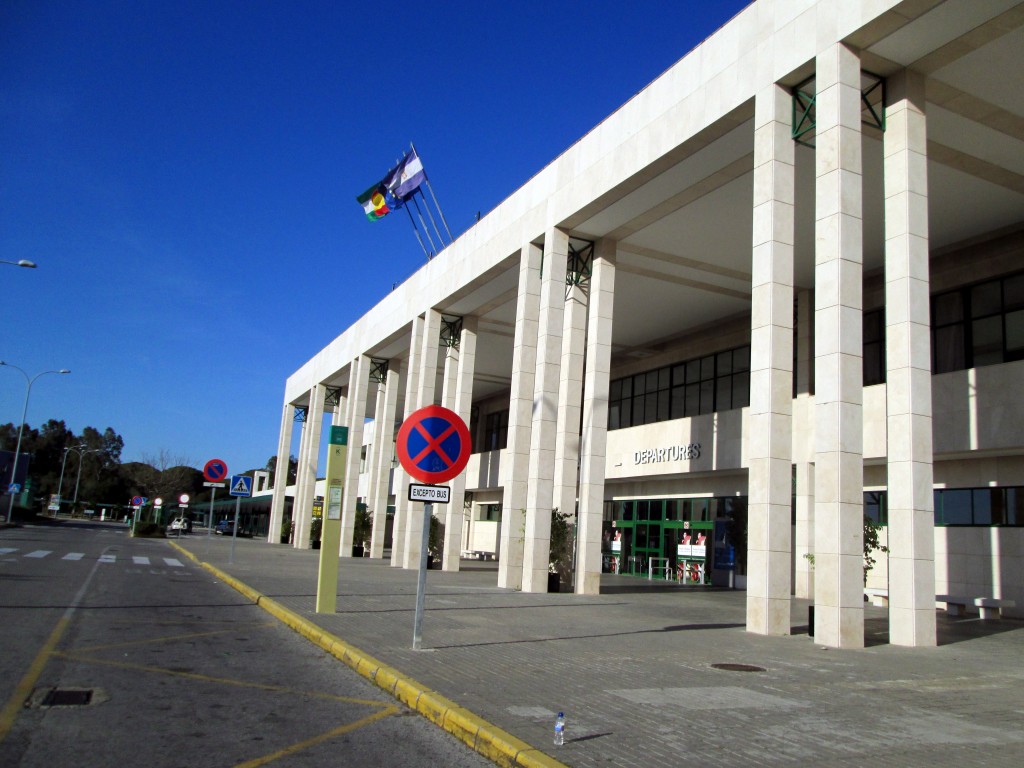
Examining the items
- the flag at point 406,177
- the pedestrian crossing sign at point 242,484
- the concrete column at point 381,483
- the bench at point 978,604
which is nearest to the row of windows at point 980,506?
the bench at point 978,604

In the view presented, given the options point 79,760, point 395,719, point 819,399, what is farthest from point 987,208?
point 79,760

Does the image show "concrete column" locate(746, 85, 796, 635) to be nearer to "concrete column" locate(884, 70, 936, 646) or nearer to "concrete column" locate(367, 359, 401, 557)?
"concrete column" locate(884, 70, 936, 646)

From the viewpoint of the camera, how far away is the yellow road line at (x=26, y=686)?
5762mm

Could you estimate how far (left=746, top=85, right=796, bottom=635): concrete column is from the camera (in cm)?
1345

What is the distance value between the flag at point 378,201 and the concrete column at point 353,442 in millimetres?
7725

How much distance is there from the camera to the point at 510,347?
3756 cm

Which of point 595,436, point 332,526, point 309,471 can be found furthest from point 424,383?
point 309,471

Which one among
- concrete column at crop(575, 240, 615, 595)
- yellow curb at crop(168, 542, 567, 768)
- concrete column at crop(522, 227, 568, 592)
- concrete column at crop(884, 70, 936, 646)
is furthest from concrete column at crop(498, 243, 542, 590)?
yellow curb at crop(168, 542, 567, 768)

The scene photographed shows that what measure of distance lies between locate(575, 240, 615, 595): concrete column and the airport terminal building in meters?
0.06

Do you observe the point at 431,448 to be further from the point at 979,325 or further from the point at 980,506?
the point at 979,325

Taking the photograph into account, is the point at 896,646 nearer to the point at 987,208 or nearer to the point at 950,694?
the point at 950,694

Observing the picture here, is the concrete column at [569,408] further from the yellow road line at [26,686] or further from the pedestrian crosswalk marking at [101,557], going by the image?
the yellow road line at [26,686]

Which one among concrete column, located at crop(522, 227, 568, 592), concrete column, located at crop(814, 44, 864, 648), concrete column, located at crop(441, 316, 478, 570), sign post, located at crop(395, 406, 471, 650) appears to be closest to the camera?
sign post, located at crop(395, 406, 471, 650)

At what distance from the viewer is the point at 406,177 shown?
33.6 metres
